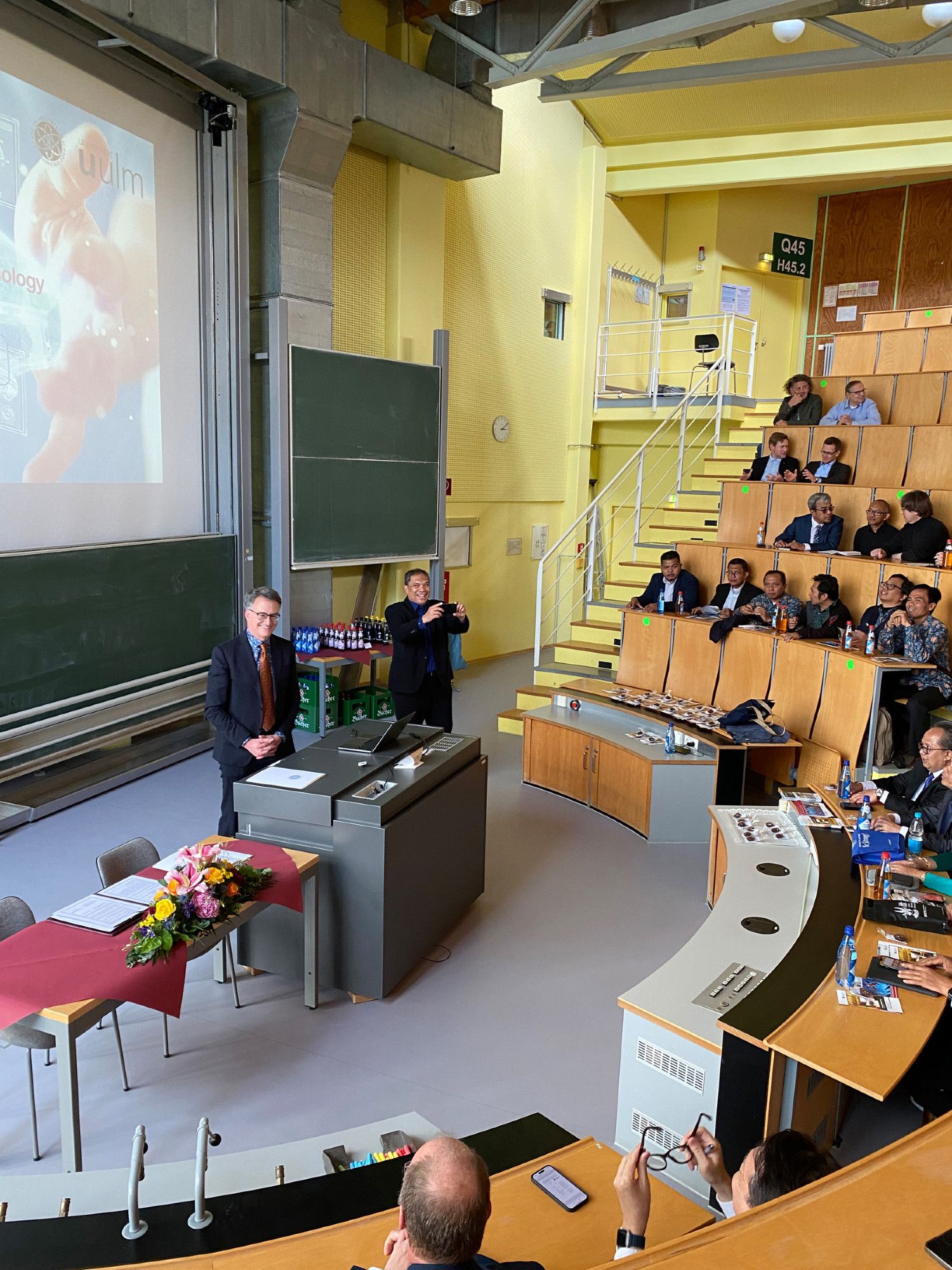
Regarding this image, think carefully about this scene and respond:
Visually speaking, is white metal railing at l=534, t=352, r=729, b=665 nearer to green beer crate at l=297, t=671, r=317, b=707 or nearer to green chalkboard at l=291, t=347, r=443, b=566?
green chalkboard at l=291, t=347, r=443, b=566

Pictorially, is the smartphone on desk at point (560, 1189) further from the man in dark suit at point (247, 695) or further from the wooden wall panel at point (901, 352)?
the wooden wall panel at point (901, 352)

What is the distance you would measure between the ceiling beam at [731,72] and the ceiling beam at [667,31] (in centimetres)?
84

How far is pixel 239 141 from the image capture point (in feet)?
26.4

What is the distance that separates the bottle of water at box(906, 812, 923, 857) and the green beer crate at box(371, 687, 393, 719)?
5.98 m

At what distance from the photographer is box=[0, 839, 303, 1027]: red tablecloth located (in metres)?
3.12

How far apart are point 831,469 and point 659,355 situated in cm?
568

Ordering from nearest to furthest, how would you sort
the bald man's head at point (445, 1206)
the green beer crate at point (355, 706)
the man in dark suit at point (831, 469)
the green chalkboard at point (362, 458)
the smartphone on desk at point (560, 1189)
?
the bald man's head at point (445, 1206)
the smartphone on desk at point (560, 1189)
the green chalkboard at point (362, 458)
the man in dark suit at point (831, 469)
the green beer crate at point (355, 706)

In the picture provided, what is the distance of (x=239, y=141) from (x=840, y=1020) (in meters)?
8.04

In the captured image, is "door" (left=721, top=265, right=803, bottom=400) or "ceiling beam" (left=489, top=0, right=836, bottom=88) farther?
"door" (left=721, top=265, right=803, bottom=400)

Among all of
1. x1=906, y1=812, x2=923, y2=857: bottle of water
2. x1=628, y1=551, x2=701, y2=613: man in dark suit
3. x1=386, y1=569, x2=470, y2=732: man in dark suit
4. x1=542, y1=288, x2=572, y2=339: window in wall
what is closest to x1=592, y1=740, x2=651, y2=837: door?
x1=386, y1=569, x2=470, y2=732: man in dark suit

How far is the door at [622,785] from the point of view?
6.79 metres

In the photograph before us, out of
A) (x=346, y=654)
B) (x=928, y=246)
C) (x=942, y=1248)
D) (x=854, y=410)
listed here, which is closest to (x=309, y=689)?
(x=346, y=654)

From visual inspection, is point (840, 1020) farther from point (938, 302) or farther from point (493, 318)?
point (938, 302)

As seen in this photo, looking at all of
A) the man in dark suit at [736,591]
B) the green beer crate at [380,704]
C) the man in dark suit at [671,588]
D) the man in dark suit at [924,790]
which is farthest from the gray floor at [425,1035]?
the green beer crate at [380,704]
